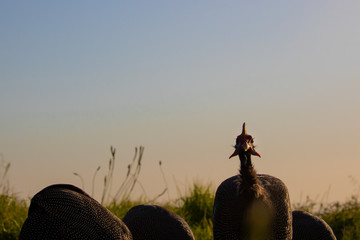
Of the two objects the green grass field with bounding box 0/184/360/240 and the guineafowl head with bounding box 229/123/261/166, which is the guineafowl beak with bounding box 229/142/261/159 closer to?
the guineafowl head with bounding box 229/123/261/166

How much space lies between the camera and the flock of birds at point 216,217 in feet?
17.5

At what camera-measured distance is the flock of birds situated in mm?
5324

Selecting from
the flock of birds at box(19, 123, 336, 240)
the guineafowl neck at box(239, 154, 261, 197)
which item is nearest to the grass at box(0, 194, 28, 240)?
the flock of birds at box(19, 123, 336, 240)

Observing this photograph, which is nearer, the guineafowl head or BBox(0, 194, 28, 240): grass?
the guineafowl head

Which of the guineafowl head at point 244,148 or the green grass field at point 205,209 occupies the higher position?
the guineafowl head at point 244,148

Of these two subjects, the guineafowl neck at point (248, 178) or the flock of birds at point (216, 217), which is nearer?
the flock of birds at point (216, 217)

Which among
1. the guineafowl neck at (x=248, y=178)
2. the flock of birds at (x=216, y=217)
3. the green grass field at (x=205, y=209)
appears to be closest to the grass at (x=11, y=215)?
the green grass field at (x=205, y=209)

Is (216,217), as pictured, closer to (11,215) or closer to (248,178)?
(248,178)

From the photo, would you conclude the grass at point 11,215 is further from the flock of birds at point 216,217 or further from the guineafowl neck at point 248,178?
the guineafowl neck at point 248,178

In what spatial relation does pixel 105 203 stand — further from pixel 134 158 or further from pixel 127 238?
pixel 127 238

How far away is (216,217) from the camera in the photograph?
21.0ft

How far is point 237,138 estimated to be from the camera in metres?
5.98

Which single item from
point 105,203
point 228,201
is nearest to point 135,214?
point 228,201

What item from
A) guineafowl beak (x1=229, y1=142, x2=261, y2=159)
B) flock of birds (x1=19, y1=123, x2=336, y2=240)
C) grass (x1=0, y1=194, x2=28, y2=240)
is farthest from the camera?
grass (x1=0, y1=194, x2=28, y2=240)
